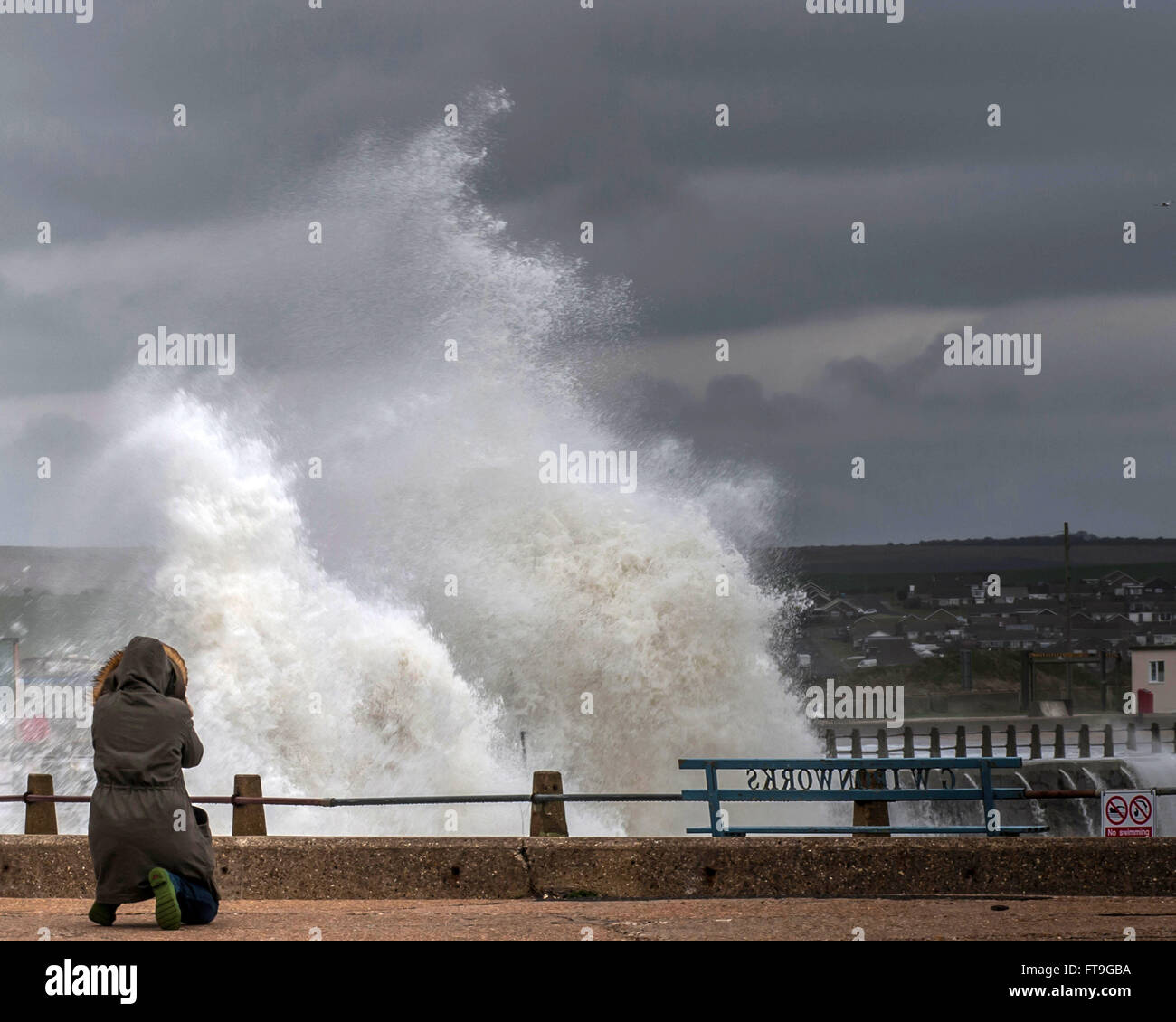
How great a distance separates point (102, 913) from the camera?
24.5 feet

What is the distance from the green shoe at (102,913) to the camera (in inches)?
293

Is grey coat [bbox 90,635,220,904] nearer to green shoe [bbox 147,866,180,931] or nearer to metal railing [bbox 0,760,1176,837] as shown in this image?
green shoe [bbox 147,866,180,931]

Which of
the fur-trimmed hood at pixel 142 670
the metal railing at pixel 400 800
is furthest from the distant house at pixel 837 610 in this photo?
the fur-trimmed hood at pixel 142 670

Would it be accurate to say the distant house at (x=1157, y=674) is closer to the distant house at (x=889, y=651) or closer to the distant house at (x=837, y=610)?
the distant house at (x=889, y=651)

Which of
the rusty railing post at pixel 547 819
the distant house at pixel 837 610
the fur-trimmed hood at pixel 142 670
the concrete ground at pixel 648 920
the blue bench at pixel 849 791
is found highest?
the distant house at pixel 837 610

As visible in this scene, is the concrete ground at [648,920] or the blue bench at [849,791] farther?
the blue bench at [849,791]

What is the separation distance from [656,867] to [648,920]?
0.83 meters

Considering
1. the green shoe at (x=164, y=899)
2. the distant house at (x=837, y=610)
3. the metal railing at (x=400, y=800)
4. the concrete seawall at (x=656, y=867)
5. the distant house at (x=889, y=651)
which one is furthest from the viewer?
the distant house at (x=837, y=610)

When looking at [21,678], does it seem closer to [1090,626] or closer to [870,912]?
[870,912]

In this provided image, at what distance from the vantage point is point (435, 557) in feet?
108

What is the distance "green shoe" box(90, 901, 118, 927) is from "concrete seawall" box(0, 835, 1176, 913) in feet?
5.06

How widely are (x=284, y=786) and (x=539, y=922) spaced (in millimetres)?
18873

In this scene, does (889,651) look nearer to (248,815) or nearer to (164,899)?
(248,815)

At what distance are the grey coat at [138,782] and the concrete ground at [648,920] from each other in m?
0.31
